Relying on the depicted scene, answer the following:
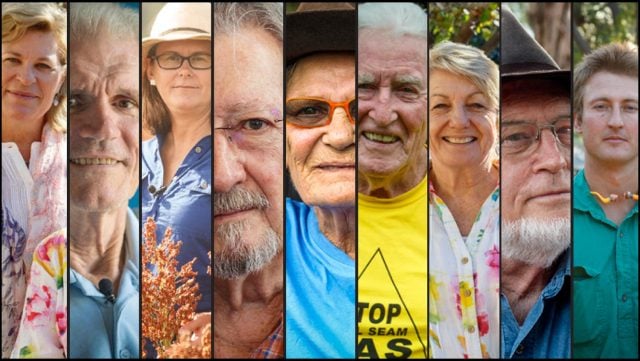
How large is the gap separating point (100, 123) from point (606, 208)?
4.66 metres

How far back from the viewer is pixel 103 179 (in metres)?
8.34

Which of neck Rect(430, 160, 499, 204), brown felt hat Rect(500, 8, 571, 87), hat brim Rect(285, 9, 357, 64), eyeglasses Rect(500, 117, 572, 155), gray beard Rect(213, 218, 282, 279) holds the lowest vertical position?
gray beard Rect(213, 218, 282, 279)

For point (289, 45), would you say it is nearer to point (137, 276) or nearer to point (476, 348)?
point (137, 276)

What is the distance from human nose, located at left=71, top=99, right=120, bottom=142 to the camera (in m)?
8.32

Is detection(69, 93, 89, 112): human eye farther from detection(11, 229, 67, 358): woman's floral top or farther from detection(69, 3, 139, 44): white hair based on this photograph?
detection(11, 229, 67, 358): woman's floral top

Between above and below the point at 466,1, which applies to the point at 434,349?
below

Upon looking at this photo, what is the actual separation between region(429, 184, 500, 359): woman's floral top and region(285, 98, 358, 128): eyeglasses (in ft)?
3.43

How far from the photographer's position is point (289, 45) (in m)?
8.30

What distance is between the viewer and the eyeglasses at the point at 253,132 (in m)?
8.30

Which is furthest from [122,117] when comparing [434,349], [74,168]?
[434,349]

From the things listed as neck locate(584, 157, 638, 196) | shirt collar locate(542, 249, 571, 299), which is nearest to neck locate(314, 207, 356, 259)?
shirt collar locate(542, 249, 571, 299)

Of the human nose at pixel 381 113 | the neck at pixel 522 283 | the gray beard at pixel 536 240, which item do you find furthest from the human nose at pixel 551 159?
the human nose at pixel 381 113

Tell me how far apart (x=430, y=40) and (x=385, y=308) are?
245cm

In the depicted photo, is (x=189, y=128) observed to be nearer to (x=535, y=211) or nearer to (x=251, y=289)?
(x=251, y=289)
